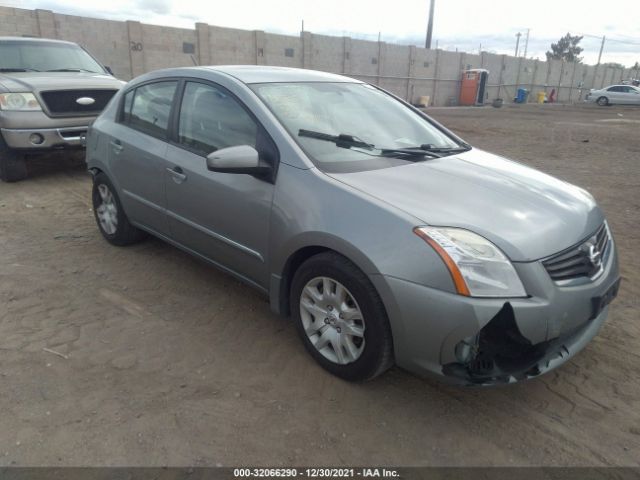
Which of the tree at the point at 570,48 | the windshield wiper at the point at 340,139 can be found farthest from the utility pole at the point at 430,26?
the tree at the point at 570,48

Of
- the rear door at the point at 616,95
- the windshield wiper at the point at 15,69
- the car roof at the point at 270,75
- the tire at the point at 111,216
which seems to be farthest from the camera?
the rear door at the point at 616,95

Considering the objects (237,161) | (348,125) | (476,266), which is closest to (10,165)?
(237,161)

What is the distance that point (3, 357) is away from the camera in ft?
9.86

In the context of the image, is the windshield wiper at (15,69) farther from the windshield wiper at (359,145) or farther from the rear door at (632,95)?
the rear door at (632,95)

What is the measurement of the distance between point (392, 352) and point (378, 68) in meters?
30.5

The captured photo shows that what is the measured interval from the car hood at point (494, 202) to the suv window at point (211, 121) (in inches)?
31.8

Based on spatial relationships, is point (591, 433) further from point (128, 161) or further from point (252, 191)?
point (128, 161)

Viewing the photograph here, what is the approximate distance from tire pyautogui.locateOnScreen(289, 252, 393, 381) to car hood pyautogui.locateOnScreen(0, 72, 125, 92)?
5.81 meters

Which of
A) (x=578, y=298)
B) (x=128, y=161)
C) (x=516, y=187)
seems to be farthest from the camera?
(x=128, y=161)

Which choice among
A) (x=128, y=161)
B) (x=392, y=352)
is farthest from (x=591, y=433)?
(x=128, y=161)

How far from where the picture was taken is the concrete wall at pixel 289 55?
1850 cm

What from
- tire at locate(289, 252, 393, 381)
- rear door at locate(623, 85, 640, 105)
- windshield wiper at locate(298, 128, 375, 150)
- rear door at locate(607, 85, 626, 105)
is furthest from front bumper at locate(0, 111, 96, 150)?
rear door at locate(607, 85, 626, 105)

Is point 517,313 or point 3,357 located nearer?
point 517,313

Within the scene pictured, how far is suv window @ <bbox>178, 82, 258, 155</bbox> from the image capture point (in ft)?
10.6
